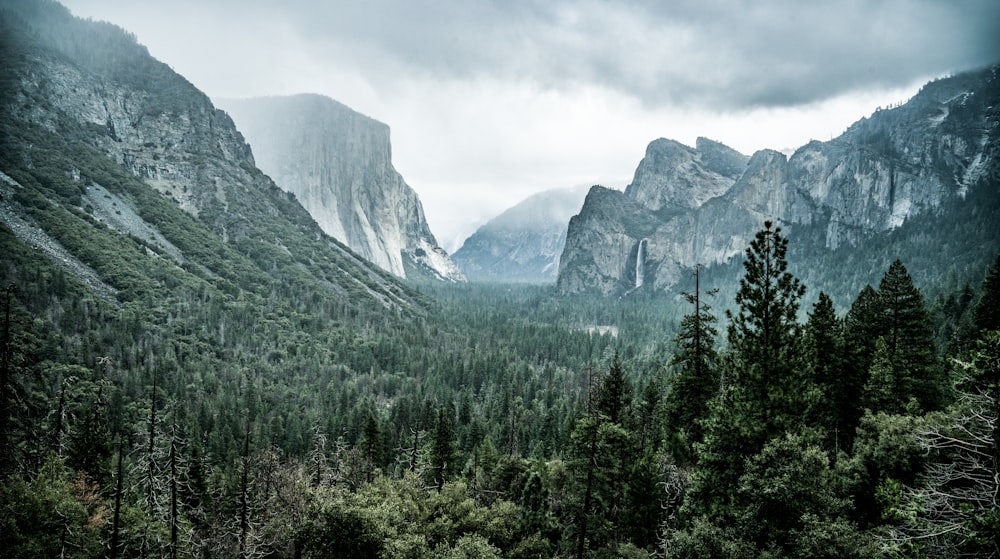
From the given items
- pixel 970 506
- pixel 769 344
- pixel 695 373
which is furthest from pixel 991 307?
pixel 970 506

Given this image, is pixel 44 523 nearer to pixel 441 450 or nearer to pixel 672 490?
pixel 441 450

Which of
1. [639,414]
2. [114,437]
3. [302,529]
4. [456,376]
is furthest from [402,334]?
[302,529]

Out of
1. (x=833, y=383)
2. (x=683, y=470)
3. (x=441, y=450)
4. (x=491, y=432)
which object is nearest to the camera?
(x=683, y=470)

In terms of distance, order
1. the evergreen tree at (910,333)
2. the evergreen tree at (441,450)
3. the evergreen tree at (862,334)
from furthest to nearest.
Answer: the evergreen tree at (441,450) → the evergreen tree at (910,333) → the evergreen tree at (862,334)

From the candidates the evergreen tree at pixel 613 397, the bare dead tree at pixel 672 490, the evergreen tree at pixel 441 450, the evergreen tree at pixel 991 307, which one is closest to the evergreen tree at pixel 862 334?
the evergreen tree at pixel 991 307

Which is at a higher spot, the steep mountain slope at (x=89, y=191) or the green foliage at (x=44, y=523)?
the steep mountain slope at (x=89, y=191)

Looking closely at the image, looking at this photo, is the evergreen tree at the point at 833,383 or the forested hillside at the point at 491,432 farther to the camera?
the evergreen tree at the point at 833,383

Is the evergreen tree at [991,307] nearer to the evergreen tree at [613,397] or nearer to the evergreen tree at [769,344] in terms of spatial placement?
the evergreen tree at [613,397]

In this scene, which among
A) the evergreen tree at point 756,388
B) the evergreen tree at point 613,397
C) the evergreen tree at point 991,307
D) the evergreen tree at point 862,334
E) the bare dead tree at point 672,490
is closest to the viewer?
the evergreen tree at point 756,388

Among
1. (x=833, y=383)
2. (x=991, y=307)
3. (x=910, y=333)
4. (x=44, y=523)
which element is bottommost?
(x=44, y=523)

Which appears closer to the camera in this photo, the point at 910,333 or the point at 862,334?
the point at 910,333

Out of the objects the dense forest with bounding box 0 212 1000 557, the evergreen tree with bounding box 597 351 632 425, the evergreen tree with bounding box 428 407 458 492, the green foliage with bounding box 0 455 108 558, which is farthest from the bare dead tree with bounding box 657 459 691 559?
the green foliage with bounding box 0 455 108 558

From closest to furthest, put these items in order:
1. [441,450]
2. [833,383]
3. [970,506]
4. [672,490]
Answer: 1. [970,506]
2. [672,490]
3. [833,383]
4. [441,450]

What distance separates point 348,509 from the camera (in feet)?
79.1
